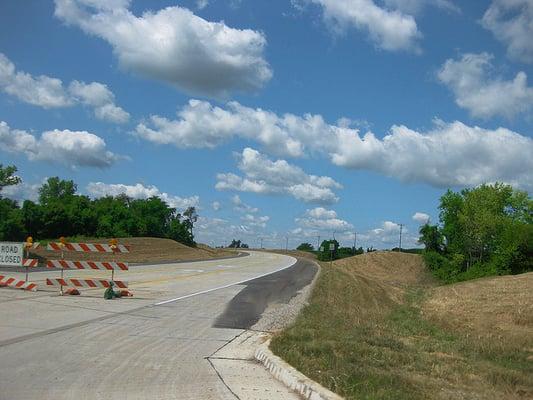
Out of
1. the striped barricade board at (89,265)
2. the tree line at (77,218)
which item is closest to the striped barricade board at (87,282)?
the striped barricade board at (89,265)

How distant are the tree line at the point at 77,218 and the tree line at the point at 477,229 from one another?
43.3 meters

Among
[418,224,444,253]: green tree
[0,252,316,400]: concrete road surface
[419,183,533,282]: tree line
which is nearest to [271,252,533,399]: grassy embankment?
[0,252,316,400]: concrete road surface

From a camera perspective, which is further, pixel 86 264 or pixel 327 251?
pixel 327 251

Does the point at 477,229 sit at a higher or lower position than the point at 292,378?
higher

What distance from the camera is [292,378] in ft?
26.8

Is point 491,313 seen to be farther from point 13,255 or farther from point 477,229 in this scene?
point 477,229

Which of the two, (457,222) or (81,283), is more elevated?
(457,222)

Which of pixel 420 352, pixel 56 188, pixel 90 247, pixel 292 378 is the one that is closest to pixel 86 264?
pixel 90 247

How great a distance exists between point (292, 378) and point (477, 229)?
2753 inches

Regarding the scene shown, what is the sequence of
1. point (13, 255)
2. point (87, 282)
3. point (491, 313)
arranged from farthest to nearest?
point (491, 313) < point (13, 255) < point (87, 282)

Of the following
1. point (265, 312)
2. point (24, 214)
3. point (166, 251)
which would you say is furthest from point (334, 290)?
point (24, 214)

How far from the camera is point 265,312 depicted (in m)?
16.9

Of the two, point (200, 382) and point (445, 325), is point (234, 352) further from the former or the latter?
point (445, 325)

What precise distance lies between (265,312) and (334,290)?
37.6 feet
